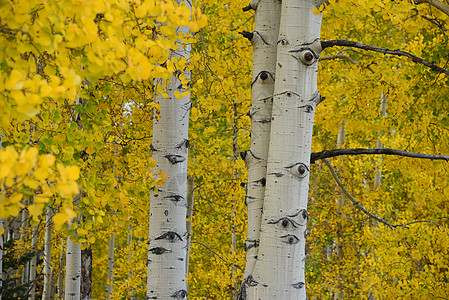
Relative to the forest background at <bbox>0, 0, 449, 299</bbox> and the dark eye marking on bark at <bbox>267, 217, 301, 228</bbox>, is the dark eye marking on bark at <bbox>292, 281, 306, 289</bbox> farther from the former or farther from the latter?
the forest background at <bbox>0, 0, 449, 299</bbox>

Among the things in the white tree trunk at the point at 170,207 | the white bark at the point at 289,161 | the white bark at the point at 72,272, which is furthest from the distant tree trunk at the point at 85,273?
the white bark at the point at 289,161

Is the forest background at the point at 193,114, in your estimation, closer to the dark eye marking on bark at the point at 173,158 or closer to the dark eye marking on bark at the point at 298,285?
the dark eye marking on bark at the point at 173,158

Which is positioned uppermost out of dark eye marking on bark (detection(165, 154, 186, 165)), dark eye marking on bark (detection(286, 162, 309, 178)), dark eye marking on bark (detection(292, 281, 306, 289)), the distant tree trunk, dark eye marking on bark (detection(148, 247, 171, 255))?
dark eye marking on bark (detection(165, 154, 186, 165))

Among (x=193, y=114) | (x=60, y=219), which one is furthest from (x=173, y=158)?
(x=60, y=219)

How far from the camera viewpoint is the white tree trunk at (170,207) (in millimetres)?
2672

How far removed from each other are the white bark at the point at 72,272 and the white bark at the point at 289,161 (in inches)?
154

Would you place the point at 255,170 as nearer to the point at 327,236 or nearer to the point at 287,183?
the point at 287,183

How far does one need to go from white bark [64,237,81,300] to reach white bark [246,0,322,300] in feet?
12.8

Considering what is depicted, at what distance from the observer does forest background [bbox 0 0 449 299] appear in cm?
117

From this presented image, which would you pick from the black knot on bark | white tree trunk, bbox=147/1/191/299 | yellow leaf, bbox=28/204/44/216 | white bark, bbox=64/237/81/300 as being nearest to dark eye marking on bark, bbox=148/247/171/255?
white tree trunk, bbox=147/1/191/299

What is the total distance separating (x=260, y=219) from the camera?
6.77 feet

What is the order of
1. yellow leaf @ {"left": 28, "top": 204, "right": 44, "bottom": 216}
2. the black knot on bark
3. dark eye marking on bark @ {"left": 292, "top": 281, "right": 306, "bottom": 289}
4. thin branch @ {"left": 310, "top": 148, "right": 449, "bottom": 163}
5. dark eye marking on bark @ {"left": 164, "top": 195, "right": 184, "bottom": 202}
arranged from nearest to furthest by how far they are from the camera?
yellow leaf @ {"left": 28, "top": 204, "right": 44, "bottom": 216} < dark eye marking on bark @ {"left": 292, "top": 281, "right": 306, "bottom": 289} < thin branch @ {"left": 310, "top": 148, "right": 449, "bottom": 163} < the black knot on bark < dark eye marking on bark @ {"left": 164, "top": 195, "right": 184, "bottom": 202}

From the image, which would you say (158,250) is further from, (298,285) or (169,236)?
(298,285)

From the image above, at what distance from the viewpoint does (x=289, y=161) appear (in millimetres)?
1891
